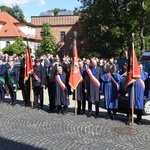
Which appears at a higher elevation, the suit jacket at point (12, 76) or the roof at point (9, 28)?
the roof at point (9, 28)

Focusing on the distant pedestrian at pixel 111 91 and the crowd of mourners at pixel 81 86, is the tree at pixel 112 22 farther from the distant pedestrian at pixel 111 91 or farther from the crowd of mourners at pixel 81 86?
the distant pedestrian at pixel 111 91

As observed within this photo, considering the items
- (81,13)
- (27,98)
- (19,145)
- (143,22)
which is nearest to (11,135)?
(19,145)

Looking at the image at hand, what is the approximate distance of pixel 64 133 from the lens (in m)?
8.34

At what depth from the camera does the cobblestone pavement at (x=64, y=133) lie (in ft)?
24.1

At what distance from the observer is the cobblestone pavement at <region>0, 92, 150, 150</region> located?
7.34 metres

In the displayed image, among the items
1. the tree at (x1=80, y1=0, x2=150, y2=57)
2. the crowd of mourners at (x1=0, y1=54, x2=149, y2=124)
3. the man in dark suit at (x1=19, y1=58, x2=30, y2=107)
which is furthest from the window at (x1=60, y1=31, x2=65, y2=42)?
the man in dark suit at (x1=19, y1=58, x2=30, y2=107)

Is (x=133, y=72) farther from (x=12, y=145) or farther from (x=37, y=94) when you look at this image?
(x=12, y=145)

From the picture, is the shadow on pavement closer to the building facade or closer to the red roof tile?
the building facade

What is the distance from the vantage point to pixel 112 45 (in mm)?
39500

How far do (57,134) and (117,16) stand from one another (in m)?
32.6

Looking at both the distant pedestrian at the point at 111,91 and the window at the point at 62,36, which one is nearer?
the distant pedestrian at the point at 111,91

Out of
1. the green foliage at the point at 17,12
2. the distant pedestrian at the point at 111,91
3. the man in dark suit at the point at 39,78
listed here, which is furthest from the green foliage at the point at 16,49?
the green foliage at the point at 17,12

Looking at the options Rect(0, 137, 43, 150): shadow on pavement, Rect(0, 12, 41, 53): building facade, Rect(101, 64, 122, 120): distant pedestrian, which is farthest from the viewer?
Rect(0, 12, 41, 53): building facade

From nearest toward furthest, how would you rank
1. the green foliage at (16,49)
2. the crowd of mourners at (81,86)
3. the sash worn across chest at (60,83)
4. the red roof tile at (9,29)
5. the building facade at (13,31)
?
1. the crowd of mourners at (81,86)
2. the sash worn across chest at (60,83)
3. the green foliage at (16,49)
4. the building facade at (13,31)
5. the red roof tile at (9,29)
